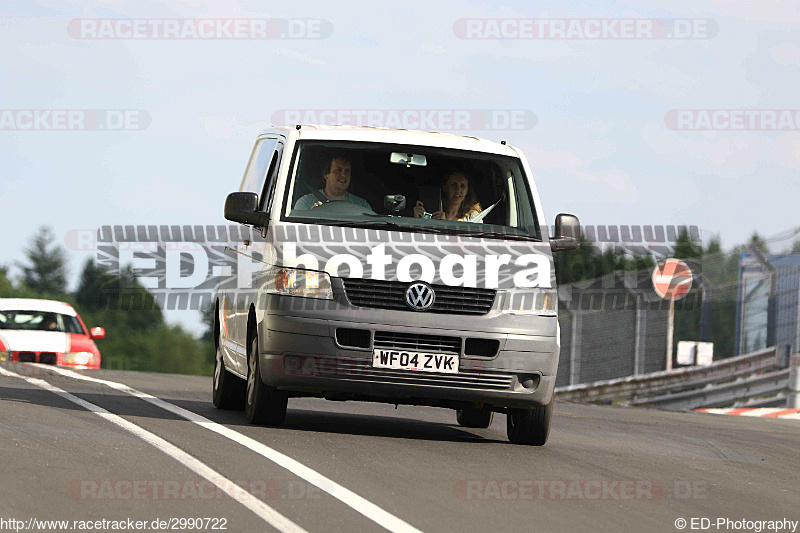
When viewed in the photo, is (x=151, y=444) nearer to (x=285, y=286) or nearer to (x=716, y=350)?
(x=285, y=286)

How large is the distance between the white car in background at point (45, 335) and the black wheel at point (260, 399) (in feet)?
39.6

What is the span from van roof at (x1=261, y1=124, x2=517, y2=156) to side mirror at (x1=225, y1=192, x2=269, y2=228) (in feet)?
2.53

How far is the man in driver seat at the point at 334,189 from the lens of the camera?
11.0 meters

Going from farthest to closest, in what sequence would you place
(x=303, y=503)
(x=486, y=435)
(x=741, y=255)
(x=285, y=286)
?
1. (x=741, y=255)
2. (x=486, y=435)
3. (x=285, y=286)
4. (x=303, y=503)

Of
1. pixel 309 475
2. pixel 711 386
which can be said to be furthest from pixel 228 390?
pixel 711 386

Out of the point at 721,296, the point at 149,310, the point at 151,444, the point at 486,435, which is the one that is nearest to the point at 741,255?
the point at 721,296

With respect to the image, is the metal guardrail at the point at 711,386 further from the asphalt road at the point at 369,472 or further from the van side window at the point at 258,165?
the van side window at the point at 258,165

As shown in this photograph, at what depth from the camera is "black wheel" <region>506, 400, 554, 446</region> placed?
10984 millimetres

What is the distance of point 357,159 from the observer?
11.4 metres

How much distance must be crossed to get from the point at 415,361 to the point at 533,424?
1353 millimetres

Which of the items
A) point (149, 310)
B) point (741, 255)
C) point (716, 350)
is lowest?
point (149, 310)

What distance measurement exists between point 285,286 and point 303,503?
Result: 10.3ft

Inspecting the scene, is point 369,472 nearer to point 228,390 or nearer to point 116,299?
point 228,390

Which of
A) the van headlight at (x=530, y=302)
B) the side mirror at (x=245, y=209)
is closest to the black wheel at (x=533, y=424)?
the van headlight at (x=530, y=302)
